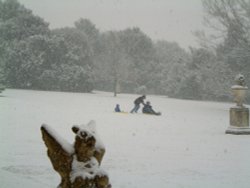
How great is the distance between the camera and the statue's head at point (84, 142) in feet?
13.0

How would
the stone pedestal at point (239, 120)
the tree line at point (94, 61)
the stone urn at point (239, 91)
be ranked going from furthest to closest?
the tree line at point (94, 61), the stone urn at point (239, 91), the stone pedestal at point (239, 120)

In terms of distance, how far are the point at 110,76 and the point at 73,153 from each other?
45333 millimetres

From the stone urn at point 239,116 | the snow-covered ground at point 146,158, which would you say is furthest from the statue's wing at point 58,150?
the stone urn at point 239,116

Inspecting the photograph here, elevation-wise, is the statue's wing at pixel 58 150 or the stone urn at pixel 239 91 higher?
the stone urn at pixel 239 91

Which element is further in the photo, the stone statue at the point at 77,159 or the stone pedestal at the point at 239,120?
the stone pedestal at the point at 239,120

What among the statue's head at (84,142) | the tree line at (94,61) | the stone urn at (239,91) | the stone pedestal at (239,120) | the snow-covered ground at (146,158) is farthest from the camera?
the tree line at (94,61)

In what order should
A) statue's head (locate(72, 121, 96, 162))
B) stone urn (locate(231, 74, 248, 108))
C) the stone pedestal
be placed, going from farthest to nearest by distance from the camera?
stone urn (locate(231, 74, 248, 108))
the stone pedestal
statue's head (locate(72, 121, 96, 162))

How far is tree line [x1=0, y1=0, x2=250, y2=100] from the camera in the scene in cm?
4028

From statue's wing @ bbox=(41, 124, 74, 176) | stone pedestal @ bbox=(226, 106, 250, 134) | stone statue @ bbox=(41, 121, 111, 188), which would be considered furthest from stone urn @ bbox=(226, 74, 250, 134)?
statue's wing @ bbox=(41, 124, 74, 176)

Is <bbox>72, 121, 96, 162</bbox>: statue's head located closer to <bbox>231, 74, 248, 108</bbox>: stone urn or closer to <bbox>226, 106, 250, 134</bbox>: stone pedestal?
<bbox>226, 106, 250, 134</bbox>: stone pedestal

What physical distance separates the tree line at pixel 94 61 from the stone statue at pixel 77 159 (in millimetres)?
26174

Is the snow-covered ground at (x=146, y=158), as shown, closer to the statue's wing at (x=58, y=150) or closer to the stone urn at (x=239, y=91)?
the stone urn at (x=239, y=91)

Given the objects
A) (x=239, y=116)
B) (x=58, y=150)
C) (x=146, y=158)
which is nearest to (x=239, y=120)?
(x=239, y=116)

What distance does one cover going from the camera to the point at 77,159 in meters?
4.09
